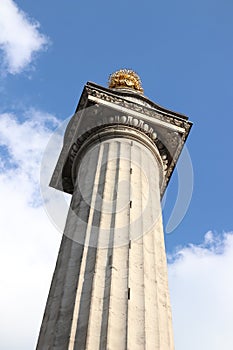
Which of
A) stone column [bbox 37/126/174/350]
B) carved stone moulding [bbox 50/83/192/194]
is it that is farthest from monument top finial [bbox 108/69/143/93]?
stone column [bbox 37/126/174/350]

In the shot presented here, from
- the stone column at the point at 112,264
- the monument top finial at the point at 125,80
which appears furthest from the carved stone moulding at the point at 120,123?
the monument top finial at the point at 125,80

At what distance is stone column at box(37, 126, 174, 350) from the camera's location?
1328 cm

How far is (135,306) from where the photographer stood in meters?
14.0

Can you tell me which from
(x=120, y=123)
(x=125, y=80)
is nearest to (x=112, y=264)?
(x=120, y=123)

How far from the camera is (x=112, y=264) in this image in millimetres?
15078

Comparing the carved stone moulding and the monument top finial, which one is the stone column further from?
the monument top finial

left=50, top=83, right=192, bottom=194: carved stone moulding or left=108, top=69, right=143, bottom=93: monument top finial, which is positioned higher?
left=108, top=69, right=143, bottom=93: monument top finial

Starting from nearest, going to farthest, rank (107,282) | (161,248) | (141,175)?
1. (107,282)
2. (161,248)
3. (141,175)

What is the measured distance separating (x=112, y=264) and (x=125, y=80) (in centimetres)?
1488

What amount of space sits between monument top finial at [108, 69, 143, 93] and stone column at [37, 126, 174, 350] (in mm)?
7051

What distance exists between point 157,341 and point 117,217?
15.0ft

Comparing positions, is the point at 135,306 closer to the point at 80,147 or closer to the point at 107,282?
the point at 107,282

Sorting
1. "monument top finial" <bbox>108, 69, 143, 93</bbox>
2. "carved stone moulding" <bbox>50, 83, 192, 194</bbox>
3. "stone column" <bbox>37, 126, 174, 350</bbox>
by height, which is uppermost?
"monument top finial" <bbox>108, 69, 143, 93</bbox>

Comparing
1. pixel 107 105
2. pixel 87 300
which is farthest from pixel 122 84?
pixel 87 300
